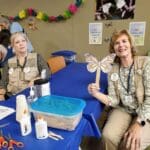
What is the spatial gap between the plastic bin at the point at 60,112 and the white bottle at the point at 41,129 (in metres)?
0.07

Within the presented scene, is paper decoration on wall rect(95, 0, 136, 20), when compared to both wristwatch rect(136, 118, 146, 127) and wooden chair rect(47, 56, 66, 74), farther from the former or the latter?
wristwatch rect(136, 118, 146, 127)

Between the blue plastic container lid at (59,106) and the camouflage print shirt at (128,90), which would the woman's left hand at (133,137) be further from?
the blue plastic container lid at (59,106)

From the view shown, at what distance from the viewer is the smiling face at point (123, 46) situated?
186 centimetres

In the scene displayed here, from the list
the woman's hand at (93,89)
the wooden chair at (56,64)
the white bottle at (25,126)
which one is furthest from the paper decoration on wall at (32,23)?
the white bottle at (25,126)

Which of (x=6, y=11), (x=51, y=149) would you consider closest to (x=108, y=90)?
(x=51, y=149)

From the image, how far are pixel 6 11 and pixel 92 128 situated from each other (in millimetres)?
3221

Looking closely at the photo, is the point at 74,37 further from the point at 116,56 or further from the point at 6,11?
the point at 116,56

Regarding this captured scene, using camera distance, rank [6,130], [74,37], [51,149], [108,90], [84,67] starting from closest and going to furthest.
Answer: [51,149], [6,130], [108,90], [84,67], [74,37]

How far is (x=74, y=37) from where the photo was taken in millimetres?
3834

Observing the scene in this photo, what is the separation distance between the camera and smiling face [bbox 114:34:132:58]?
186 cm

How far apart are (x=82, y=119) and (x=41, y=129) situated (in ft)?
1.03

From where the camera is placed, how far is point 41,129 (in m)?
1.21

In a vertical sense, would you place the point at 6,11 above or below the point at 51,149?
above

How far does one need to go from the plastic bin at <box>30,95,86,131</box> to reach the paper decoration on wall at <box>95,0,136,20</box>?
2.51 metres
